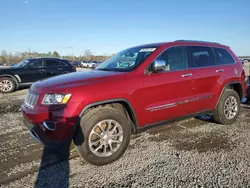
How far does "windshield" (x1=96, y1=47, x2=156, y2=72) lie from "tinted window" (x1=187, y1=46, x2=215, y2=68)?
2.74ft

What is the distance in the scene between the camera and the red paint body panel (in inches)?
118

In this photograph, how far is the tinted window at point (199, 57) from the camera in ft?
14.2

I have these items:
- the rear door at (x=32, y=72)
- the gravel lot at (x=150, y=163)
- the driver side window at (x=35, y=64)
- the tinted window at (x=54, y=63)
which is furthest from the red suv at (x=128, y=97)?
the tinted window at (x=54, y=63)

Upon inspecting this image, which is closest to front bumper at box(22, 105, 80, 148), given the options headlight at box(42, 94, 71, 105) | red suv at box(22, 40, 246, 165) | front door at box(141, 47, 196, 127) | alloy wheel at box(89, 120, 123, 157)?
red suv at box(22, 40, 246, 165)

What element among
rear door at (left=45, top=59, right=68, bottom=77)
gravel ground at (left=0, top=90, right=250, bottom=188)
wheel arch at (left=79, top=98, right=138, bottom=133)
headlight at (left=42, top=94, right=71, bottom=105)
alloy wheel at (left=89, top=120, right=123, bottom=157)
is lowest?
gravel ground at (left=0, top=90, right=250, bottom=188)

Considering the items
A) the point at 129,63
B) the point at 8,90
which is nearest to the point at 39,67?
the point at 8,90

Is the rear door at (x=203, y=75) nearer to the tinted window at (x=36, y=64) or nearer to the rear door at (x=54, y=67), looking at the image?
the rear door at (x=54, y=67)

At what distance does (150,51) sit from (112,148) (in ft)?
5.98

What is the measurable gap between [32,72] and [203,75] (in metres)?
8.40

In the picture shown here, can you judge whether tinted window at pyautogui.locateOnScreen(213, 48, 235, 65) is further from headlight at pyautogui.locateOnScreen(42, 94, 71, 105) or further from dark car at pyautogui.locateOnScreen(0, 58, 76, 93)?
dark car at pyautogui.locateOnScreen(0, 58, 76, 93)

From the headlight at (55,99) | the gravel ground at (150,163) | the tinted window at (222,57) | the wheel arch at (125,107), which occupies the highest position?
the tinted window at (222,57)

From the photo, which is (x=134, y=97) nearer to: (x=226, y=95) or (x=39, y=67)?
(x=226, y=95)

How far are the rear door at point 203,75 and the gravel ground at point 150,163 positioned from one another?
25.9 inches

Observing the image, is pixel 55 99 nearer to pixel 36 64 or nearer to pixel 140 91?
pixel 140 91
